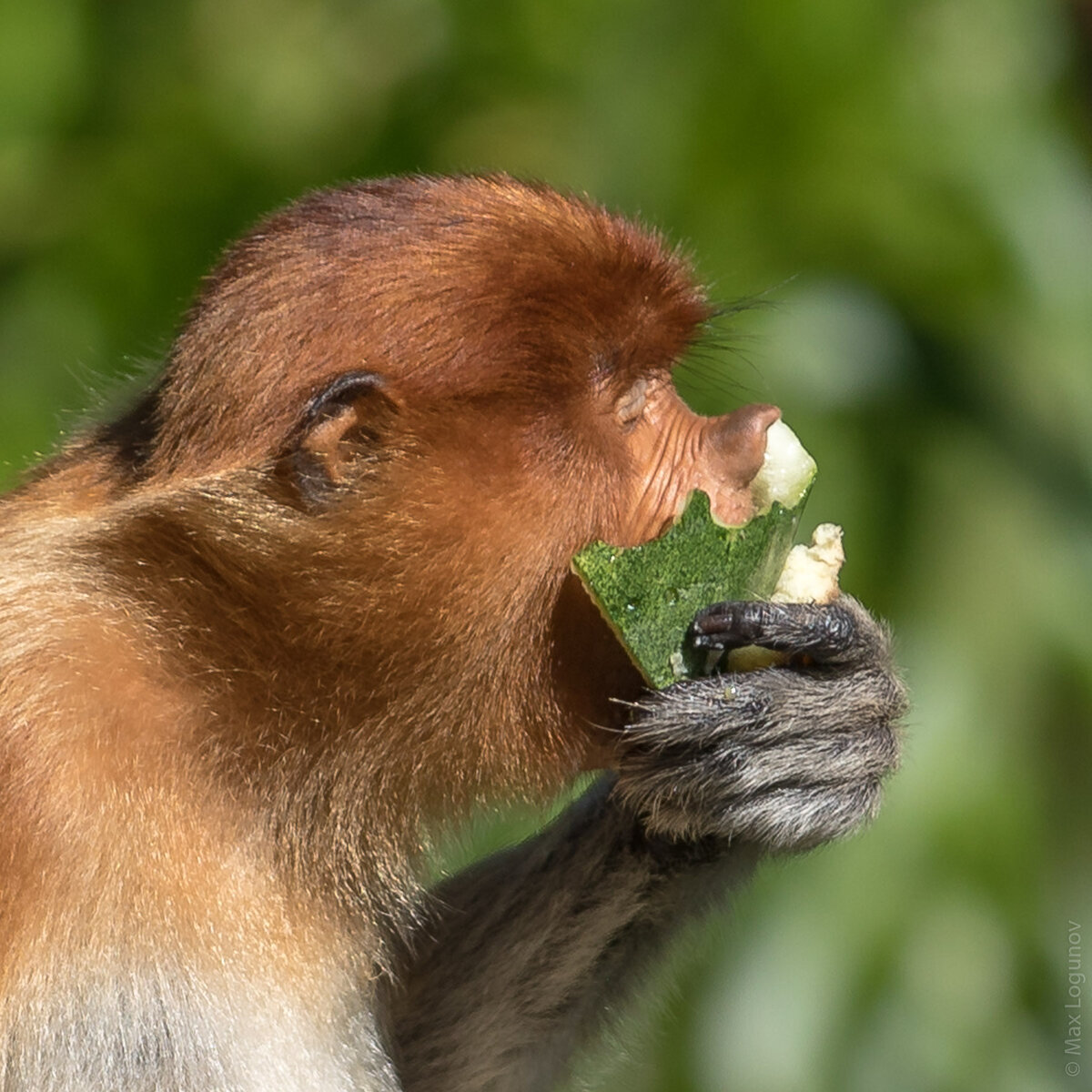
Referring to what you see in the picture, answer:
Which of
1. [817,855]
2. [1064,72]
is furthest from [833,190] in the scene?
[817,855]

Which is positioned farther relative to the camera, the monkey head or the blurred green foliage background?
the blurred green foliage background

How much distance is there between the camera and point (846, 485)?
505cm

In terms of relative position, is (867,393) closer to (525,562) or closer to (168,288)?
(168,288)

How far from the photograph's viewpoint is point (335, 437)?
2.24m

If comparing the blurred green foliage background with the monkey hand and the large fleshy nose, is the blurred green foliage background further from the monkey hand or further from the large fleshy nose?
the large fleshy nose

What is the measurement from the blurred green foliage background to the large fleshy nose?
241 cm

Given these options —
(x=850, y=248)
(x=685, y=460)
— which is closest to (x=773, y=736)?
(x=685, y=460)

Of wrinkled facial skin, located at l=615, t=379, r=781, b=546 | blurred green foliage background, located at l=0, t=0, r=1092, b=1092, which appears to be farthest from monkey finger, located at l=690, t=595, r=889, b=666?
blurred green foliage background, located at l=0, t=0, r=1092, b=1092

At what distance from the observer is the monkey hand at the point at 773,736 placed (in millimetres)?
2346

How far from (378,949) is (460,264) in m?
1.06

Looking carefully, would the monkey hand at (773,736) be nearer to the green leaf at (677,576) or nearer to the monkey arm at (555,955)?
the green leaf at (677,576)

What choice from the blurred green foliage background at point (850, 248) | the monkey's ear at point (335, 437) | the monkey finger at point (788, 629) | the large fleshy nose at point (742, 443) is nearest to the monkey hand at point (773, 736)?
the monkey finger at point (788, 629)

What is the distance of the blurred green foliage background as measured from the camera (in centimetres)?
477

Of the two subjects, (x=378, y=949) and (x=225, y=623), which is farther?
(x=378, y=949)
